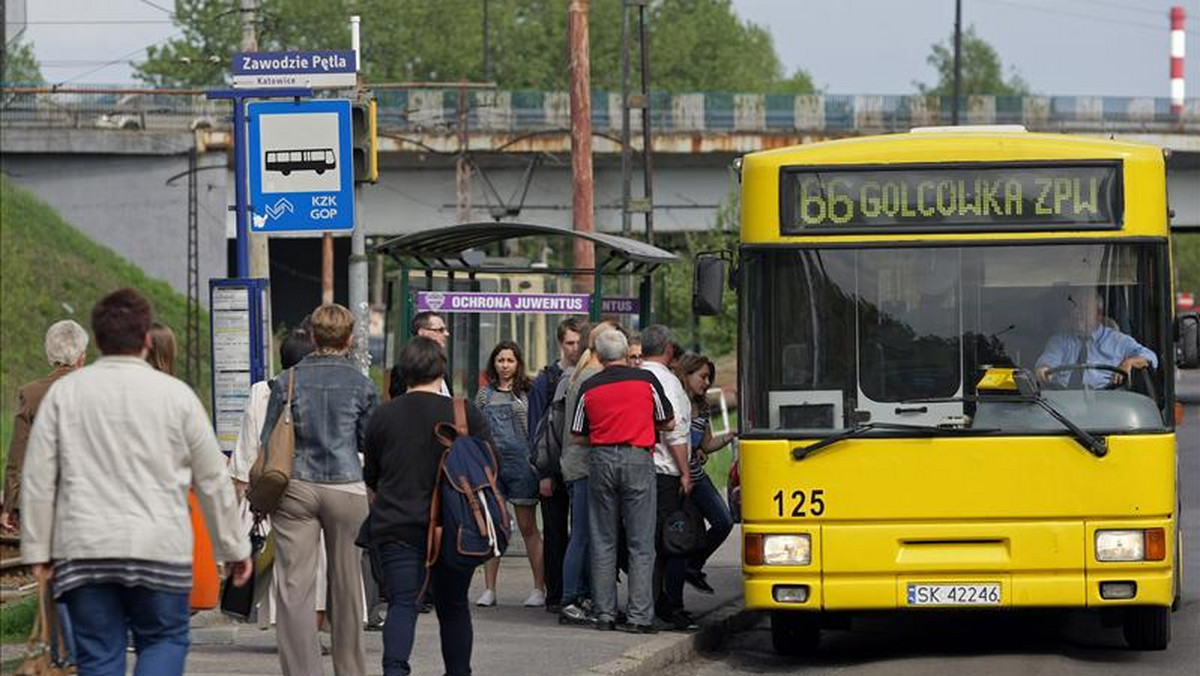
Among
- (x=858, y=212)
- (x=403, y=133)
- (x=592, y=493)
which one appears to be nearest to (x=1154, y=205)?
(x=858, y=212)

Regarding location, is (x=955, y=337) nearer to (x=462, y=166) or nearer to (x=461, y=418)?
(x=461, y=418)

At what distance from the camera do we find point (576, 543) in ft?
45.7

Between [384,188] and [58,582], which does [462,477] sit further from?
[384,188]

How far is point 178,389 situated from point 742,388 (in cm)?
513

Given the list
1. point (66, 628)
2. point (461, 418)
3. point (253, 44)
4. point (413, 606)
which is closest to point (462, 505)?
point (461, 418)

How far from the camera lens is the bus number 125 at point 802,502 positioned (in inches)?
487

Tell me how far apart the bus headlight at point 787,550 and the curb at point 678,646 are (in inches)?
30.8

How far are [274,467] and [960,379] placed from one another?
4018 millimetres

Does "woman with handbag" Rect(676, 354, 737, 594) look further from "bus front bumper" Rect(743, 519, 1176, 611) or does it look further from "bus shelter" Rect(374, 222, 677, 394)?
"bus shelter" Rect(374, 222, 677, 394)

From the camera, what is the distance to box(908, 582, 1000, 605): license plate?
12.2m

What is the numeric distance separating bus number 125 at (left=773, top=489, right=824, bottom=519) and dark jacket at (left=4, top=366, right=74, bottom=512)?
3765mm

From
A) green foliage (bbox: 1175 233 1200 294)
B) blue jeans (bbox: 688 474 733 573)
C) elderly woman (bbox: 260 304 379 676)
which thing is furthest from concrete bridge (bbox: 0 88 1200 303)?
green foliage (bbox: 1175 233 1200 294)

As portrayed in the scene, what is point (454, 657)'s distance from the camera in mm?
10414

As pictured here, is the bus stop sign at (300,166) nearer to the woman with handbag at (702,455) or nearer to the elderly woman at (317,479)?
the woman with handbag at (702,455)
